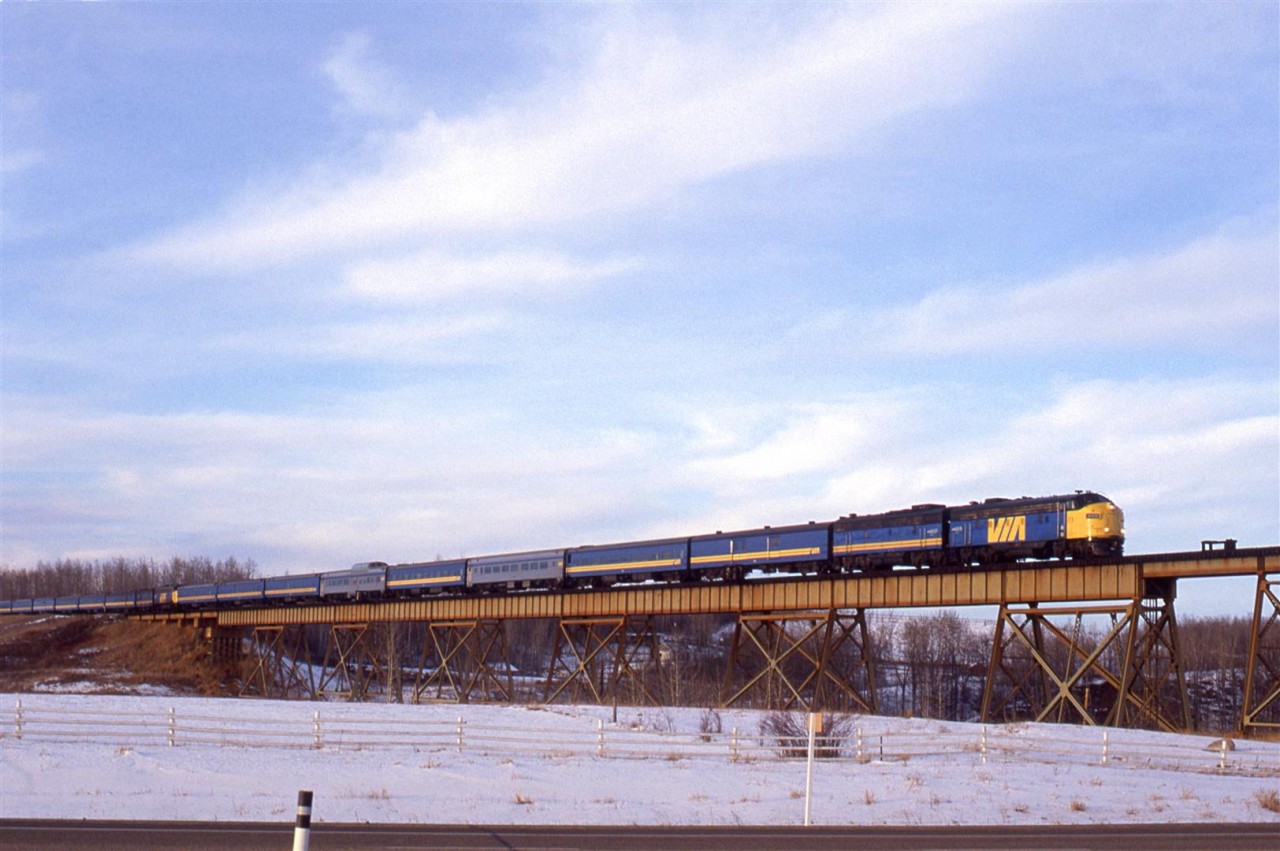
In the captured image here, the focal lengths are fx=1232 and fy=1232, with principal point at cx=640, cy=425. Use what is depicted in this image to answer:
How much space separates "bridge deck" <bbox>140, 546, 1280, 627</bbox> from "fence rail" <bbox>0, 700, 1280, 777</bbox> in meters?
5.35

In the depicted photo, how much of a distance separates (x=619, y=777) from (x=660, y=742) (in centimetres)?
591

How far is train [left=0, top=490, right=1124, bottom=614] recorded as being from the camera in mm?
40312

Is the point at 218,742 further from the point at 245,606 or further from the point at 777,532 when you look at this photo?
the point at 245,606

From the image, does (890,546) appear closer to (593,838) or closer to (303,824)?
(593,838)

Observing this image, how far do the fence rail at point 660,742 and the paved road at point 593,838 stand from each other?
7.90 m

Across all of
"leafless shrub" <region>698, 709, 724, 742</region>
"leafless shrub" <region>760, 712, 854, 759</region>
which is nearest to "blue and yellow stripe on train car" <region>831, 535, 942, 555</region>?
"leafless shrub" <region>760, 712, 854, 759</region>

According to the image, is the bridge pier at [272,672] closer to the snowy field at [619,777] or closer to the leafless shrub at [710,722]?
the leafless shrub at [710,722]

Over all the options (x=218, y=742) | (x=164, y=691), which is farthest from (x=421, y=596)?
(x=218, y=742)

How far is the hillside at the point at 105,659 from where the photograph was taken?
257 ft

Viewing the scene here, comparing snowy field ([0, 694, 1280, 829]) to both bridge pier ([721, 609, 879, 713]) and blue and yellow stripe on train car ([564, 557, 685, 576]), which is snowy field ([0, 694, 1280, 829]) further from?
blue and yellow stripe on train car ([564, 557, 685, 576])

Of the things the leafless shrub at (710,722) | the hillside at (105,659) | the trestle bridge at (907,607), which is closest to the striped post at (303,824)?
the leafless shrub at (710,722)

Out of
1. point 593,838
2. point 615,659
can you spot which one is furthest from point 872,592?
point 593,838

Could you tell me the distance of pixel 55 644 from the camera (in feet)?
346

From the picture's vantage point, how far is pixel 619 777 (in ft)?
79.6
